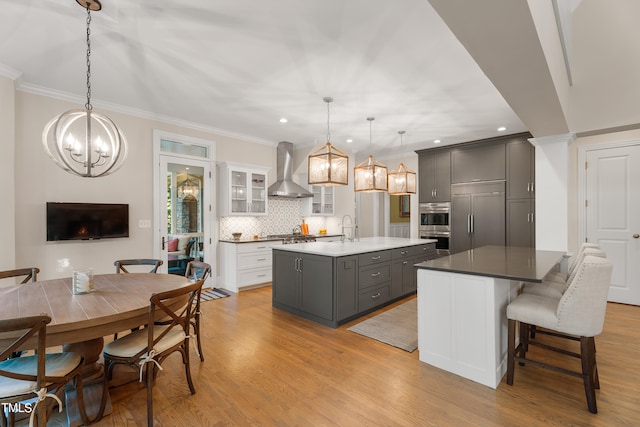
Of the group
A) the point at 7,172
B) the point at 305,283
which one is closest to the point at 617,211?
the point at 305,283

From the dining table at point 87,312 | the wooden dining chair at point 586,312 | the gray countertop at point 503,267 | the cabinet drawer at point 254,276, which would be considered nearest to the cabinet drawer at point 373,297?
the gray countertop at point 503,267

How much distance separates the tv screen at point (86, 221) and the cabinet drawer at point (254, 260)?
174 centimetres

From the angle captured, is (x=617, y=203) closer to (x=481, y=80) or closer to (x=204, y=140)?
(x=481, y=80)

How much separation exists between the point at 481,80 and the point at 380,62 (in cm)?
128

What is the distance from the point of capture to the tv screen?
3.59 meters

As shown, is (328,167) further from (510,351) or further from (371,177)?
(510,351)

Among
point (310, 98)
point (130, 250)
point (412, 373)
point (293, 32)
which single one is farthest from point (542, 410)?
point (130, 250)

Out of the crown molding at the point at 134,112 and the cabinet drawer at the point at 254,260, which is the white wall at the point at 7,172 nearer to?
the crown molding at the point at 134,112

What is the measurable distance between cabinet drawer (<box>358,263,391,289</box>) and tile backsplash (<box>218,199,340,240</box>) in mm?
2935

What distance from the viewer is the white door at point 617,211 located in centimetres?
416

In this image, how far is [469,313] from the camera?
232cm

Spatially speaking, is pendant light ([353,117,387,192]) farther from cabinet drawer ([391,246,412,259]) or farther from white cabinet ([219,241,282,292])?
white cabinet ([219,241,282,292])

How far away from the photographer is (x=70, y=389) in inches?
81.4

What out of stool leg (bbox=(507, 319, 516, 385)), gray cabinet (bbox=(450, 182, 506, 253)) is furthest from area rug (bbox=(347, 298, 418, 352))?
gray cabinet (bbox=(450, 182, 506, 253))
